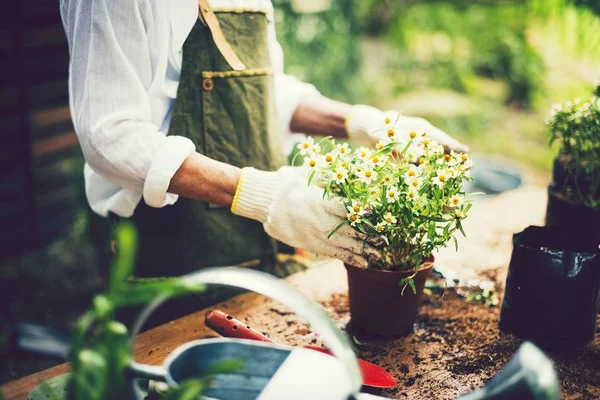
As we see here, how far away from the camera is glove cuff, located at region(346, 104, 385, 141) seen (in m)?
1.96

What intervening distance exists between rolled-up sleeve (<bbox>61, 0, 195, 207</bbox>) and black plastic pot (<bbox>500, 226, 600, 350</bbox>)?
0.88m

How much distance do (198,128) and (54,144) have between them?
237cm

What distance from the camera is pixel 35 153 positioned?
364 centimetres

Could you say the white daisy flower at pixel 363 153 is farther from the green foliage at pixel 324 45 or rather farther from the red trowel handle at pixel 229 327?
the green foliage at pixel 324 45

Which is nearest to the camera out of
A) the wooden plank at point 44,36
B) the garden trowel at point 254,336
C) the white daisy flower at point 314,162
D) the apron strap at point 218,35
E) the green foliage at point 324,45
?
the garden trowel at point 254,336

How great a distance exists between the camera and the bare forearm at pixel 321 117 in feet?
6.72

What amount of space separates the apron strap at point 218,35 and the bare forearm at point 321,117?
Result: 36 centimetres

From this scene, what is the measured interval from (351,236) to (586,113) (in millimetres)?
886

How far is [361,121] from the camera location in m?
1.98

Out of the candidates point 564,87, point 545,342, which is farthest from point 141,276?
point 564,87

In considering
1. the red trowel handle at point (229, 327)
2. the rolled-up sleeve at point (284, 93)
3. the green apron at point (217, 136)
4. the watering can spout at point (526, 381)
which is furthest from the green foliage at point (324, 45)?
the watering can spout at point (526, 381)

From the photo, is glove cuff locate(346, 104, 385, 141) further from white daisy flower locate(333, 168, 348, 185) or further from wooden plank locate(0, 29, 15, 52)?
wooden plank locate(0, 29, 15, 52)

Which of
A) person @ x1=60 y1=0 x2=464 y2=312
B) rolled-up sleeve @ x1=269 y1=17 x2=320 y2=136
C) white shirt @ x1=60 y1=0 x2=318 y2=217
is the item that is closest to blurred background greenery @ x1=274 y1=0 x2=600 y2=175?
rolled-up sleeve @ x1=269 y1=17 x2=320 y2=136


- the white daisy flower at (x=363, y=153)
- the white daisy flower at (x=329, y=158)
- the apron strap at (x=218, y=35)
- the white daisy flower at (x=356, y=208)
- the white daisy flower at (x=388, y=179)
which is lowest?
the white daisy flower at (x=356, y=208)
